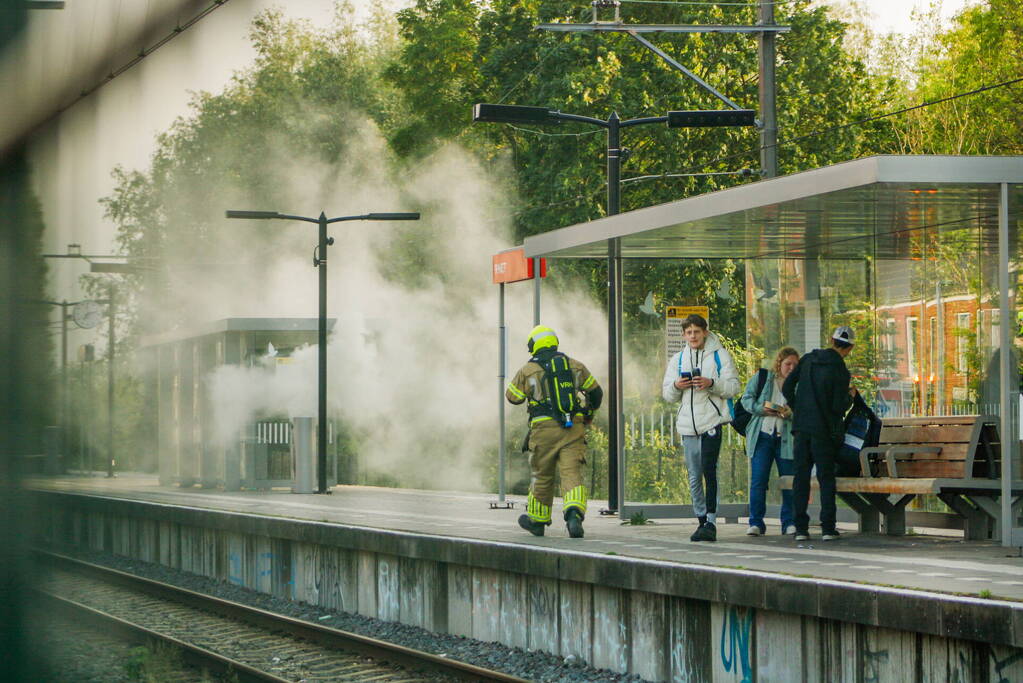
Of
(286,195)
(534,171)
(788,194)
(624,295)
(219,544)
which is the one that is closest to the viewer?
(788,194)

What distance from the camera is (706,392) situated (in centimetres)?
1248

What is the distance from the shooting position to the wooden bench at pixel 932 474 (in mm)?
11344

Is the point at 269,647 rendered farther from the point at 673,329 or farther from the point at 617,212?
the point at 617,212

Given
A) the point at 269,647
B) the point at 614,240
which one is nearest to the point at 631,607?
the point at 269,647

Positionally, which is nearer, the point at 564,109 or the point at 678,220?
the point at 678,220

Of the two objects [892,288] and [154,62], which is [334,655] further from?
[154,62]

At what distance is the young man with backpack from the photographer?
12.4 m

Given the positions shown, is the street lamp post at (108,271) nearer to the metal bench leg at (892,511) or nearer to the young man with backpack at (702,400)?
the young man with backpack at (702,400)

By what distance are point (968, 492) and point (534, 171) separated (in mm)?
26376

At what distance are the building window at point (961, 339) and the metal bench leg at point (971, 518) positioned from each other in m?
1.14

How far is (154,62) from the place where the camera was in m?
3.25

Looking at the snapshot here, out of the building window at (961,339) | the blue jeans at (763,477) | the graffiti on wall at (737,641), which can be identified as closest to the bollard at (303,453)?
the blue jeans at (763,477)

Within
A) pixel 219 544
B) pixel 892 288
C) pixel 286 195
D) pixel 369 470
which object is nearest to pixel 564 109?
pixel 369 470

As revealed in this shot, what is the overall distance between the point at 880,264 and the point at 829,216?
4.32ft
